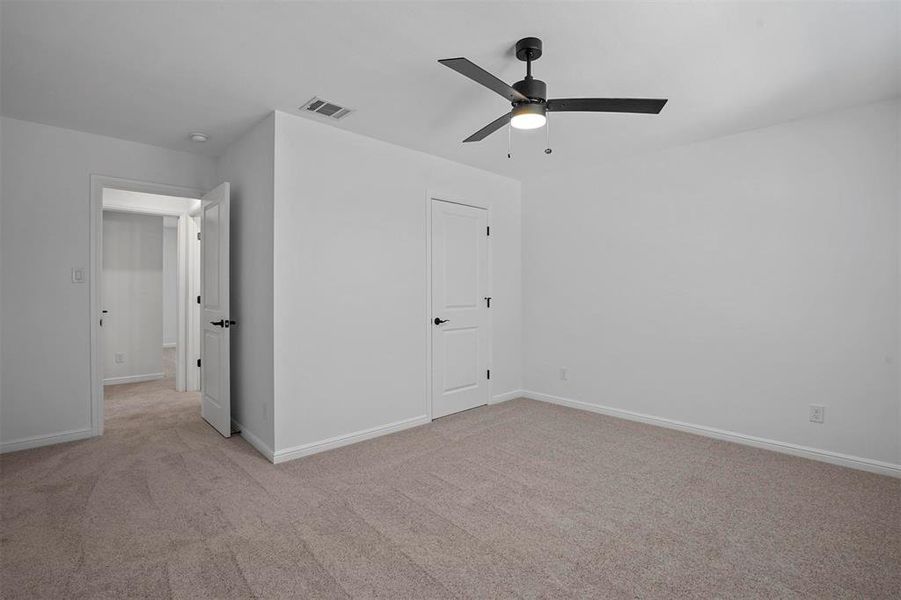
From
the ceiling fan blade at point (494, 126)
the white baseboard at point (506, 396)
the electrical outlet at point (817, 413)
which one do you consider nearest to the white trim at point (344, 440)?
the white baseboard at point (506, 396)

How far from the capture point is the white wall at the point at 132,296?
19.5 ft

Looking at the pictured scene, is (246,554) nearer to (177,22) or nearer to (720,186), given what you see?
(177,22)

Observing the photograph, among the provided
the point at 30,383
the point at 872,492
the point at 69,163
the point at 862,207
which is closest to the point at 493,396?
the point at 872,492

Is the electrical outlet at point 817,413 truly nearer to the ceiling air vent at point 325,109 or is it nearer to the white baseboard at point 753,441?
the white baseboard at point 753,441

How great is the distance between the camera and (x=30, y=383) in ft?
11.3

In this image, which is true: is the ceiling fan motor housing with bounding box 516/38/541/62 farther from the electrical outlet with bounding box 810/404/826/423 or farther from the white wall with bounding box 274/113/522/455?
the electrical outlet with bounding box 810/404/826/423

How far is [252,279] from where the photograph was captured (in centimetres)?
352

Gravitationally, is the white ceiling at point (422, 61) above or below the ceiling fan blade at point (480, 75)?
above

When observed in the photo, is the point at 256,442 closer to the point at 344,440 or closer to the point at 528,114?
the point at 344,440

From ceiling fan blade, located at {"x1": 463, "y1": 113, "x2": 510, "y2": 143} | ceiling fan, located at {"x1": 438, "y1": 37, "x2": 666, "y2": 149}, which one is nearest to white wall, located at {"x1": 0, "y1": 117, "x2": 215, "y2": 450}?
ceiling fan blade, located at {"x1": 463, "y1": 113, "x2": 510, "y2": 143}

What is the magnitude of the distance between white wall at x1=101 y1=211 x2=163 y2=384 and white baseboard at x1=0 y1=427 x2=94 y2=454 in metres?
2.67

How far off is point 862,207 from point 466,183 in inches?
126

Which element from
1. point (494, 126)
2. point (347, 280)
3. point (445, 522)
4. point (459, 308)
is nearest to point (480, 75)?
point (494, 126)

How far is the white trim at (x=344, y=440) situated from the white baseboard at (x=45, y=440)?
6.11 ft
